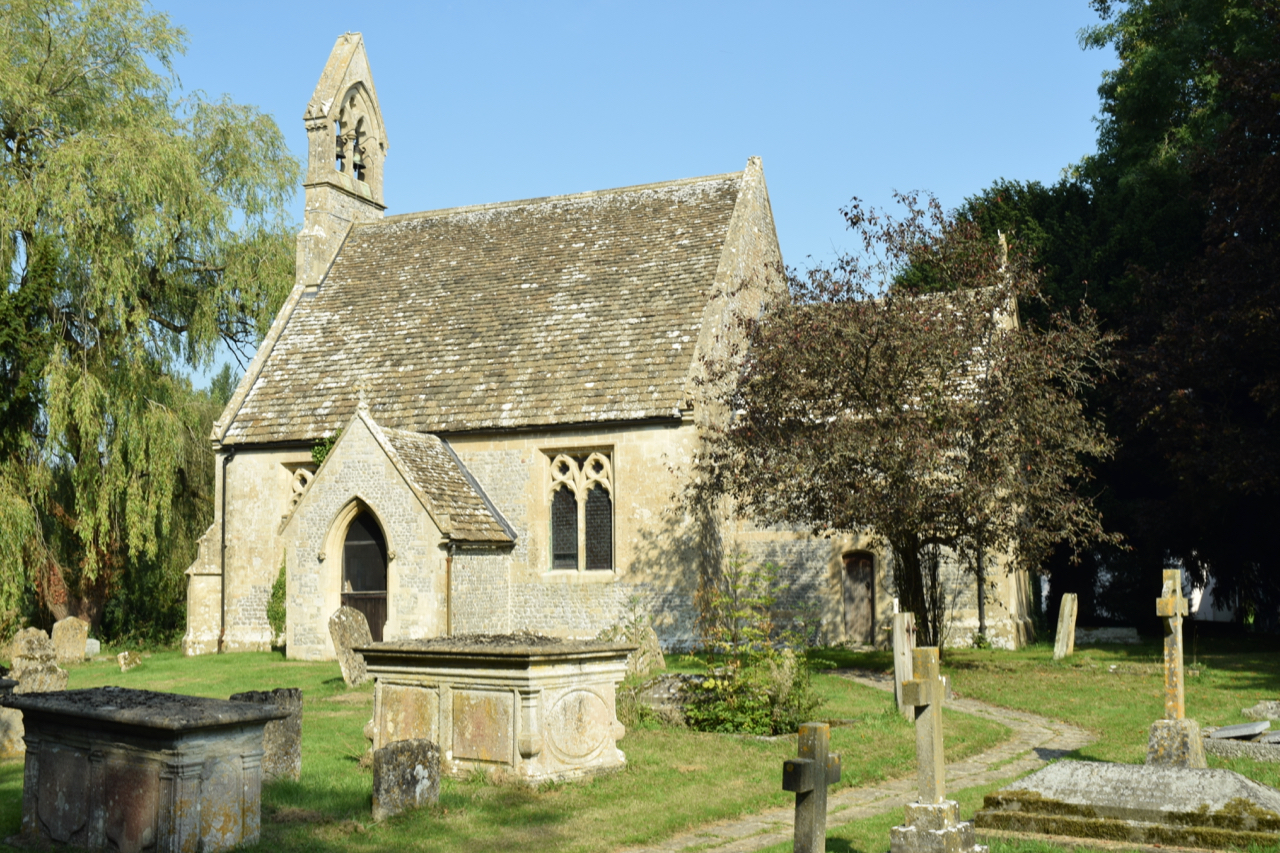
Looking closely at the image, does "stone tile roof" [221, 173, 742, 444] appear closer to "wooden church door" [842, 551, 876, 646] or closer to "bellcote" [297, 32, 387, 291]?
"bellcote" [297, 32, 387, 291]

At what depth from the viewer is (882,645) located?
997 inches

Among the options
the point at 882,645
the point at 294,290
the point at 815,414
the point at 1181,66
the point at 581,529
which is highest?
the point at 1181,66

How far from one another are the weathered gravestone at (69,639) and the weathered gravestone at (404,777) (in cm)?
1781

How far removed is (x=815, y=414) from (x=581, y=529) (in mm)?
7976

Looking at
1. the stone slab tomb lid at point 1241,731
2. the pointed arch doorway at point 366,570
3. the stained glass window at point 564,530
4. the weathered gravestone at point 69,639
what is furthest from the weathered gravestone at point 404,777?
the weathered gravestone at point 69,639

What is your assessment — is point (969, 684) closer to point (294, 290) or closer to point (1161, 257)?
point (1161, 257)

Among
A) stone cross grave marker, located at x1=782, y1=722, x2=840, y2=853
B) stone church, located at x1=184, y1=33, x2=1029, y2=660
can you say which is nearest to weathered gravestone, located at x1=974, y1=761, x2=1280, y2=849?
stone cross grave marker, located at x1=782, y1=722, x2=840, y2=853

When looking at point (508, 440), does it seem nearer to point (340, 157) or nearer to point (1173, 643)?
point (340, 157)

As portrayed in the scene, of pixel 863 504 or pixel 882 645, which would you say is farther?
pixel 882 645

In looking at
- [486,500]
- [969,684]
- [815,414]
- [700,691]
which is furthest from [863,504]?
[486,500]

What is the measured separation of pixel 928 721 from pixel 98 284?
22.8 meters

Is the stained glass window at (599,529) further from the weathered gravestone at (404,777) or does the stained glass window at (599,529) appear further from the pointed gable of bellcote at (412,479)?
the weathered gravestone at (404,777)

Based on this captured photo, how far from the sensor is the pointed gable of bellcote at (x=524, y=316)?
2470 centimetres

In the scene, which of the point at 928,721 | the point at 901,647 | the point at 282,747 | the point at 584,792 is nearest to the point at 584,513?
the point at 901,647
